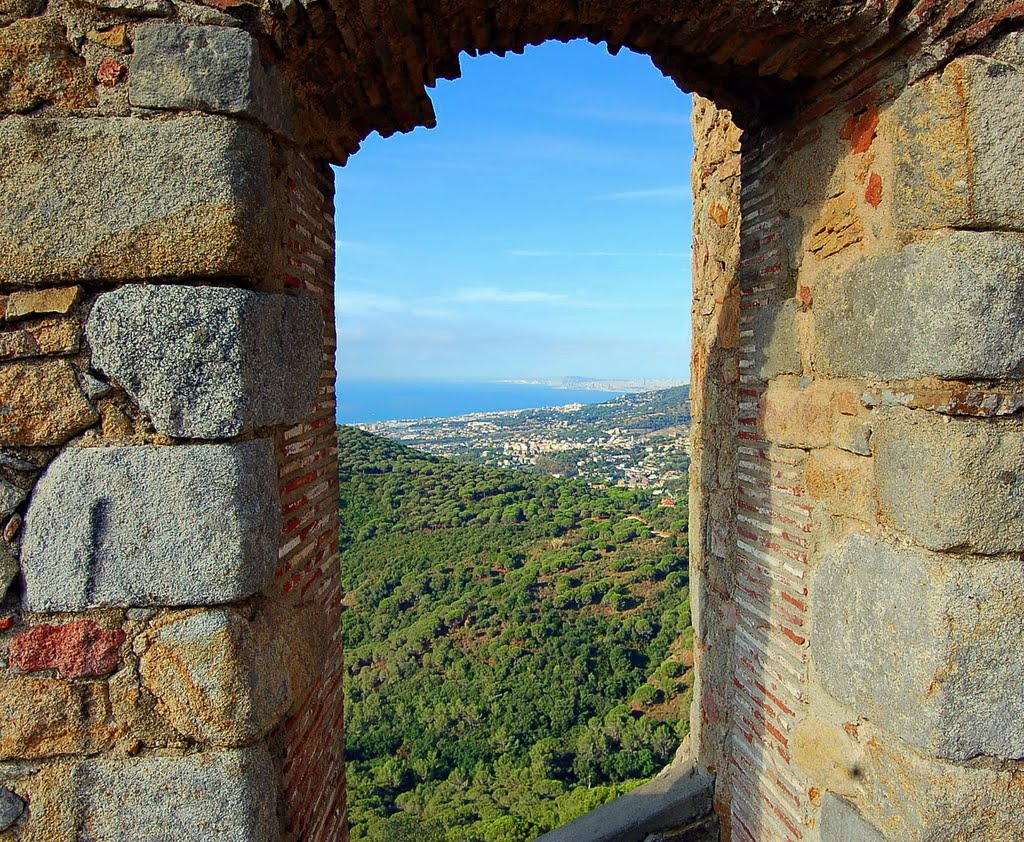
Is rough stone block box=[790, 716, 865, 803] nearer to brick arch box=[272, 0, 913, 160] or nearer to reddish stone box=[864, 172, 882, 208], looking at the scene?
reddish stone box=[864, 172, 882, 208]

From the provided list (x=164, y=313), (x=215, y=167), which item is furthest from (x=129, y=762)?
(x=215, y=167)

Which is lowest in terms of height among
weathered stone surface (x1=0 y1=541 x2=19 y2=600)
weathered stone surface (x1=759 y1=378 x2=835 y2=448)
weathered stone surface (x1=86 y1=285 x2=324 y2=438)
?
weathered stone surface (x1=0 y1=541 x2=19 y2=600)

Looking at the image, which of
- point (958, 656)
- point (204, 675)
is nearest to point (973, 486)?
point (958, 656)

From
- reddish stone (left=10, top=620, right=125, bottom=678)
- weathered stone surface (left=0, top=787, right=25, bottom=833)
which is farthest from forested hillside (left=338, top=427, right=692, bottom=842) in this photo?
reddish stone (left=10, top=620, right=125, bottom=678)

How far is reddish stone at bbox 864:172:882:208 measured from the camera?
7.55ft

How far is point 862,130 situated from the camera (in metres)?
2.38

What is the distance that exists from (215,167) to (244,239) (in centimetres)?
20

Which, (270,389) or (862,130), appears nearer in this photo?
(270,389)

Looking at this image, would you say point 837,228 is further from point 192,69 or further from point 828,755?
point 192,69

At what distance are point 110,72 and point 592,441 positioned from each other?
Result: 35619 mm

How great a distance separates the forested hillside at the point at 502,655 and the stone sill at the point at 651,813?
12.4ft

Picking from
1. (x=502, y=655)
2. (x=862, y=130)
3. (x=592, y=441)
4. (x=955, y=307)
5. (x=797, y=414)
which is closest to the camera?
(x=955, y=307)

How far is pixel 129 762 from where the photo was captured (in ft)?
6.29

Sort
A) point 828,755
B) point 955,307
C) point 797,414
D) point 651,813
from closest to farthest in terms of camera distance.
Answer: point 955,307, point 828,755, point 797,414, point 651,813
